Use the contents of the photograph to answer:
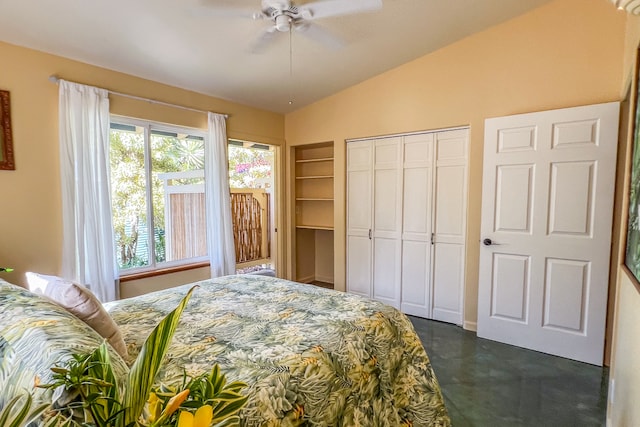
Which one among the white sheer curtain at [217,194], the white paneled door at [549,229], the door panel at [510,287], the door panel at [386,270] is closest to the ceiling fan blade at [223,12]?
the white sheer curtain at [217,194]

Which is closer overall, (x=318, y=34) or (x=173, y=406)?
(x=173, y=406)

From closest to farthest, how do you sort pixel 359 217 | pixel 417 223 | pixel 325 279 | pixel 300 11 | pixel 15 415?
pixel 15 415 → pixel 300 11 → pixel 417 223 → pixel 359 217 → pixel 325 279

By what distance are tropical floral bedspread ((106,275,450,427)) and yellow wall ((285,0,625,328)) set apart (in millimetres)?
1873

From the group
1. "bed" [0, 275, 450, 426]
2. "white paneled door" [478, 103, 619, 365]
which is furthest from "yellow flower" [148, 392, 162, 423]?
"white paneled door" [478, 103, 619, 365]

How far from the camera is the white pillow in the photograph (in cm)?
118

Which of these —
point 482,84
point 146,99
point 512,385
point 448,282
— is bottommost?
point 512,385

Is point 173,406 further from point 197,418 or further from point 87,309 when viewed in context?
point 87,309

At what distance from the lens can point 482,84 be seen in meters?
3.04

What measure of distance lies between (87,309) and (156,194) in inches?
90.8

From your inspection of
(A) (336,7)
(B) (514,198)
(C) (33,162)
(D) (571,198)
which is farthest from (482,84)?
(C) (33,162)

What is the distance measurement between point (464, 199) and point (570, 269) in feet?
3.43

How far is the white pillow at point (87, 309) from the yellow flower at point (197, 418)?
35.0 inches

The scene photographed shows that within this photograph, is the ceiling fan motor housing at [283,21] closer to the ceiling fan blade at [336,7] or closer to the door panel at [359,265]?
the ceiling fan blade at [336,7]

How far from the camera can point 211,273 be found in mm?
3605
